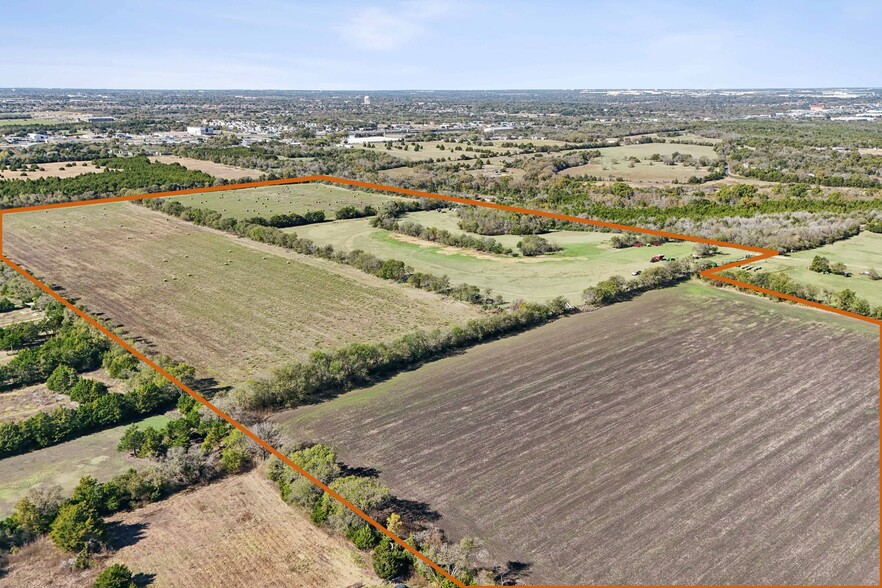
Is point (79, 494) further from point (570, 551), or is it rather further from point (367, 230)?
point (367, 230)

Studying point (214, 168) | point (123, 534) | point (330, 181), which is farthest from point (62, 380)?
point (214, 168)

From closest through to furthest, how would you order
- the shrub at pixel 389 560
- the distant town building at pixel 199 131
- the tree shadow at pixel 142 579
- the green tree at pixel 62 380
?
the shrub at pixel 389 560, the tree shadow at pixel 142 579, the green tree at pixel 62 380, the distant town building at pixel 199 131

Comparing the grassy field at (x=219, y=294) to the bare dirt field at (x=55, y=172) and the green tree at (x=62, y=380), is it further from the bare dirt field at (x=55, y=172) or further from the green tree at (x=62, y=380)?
the bare dirt field at (x=55, y=172)

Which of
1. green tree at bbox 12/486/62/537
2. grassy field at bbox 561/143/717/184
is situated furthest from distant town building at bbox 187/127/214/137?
green tree at bbox 12/486/62/537

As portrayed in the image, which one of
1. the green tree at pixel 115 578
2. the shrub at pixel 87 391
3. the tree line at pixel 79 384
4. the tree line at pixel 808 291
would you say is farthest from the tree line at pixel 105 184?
the tree line at pixel 808 291

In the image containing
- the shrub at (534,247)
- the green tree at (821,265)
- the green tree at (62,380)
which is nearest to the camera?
the green tree at (62,380)

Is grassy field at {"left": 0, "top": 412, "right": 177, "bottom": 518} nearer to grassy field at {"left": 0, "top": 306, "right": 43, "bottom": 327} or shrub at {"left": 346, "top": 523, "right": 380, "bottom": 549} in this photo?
shrub at {"left": 346, "top": 523, "right": 380, "bottom": 549}
